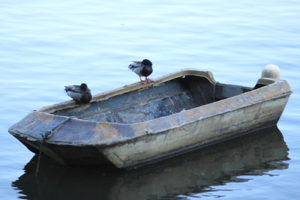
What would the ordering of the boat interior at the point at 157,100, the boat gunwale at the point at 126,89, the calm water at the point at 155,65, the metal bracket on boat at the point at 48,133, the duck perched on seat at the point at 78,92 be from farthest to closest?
the boat interior at the point at 157,100 < the duck perched on seat at the point at 78,92 < the boat gunwale at the point at 126,89 < the calm water at the point at 155,65 < the metal bracket on boat at the point at 48,133

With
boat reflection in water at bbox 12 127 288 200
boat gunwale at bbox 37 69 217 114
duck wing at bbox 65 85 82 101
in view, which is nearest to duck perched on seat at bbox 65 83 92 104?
duck wing at bbox 65 85 82 101

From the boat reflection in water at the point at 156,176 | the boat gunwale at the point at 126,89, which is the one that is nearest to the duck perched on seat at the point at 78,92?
the boat gunwale at the point at 126,89

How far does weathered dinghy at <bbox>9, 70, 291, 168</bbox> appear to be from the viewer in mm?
13352

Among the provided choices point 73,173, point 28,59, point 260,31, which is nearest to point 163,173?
point 73,173

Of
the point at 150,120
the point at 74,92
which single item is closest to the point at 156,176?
the point at 150,120

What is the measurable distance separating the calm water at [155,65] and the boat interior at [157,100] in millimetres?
1148

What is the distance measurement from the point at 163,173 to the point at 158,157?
0.27m

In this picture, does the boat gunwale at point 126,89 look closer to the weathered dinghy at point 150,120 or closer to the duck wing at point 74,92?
the weathered dinghy at point 150,120

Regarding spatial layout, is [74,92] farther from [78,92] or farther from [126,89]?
[126,89]

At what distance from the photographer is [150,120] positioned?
13.8m

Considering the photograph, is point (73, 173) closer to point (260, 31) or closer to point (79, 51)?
point (79, 51)

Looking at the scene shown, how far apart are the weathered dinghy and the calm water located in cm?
31

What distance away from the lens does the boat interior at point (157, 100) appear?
50.0ft

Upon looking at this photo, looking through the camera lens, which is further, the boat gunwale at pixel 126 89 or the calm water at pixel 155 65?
the boat gunwale at pixel 126 89
